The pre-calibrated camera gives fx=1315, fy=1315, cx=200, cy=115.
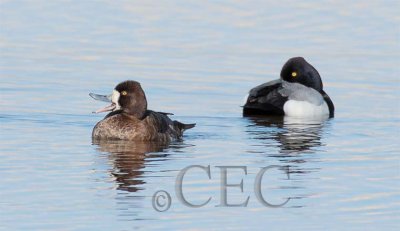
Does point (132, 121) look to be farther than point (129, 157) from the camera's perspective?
Yes

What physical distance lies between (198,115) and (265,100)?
4.63 ft

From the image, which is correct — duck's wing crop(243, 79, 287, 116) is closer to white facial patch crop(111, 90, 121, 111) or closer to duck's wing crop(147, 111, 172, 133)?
duck's wing crop(147, 111, 172, 133)

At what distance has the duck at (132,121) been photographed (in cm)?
1502

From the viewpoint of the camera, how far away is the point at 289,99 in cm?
1823

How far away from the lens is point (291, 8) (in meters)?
26.1

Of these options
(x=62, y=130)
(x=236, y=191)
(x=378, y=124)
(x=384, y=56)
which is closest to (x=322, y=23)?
(x=384, y=56)

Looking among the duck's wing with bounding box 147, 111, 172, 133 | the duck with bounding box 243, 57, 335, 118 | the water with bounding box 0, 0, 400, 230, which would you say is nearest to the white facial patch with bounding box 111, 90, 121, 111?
the duck's wing with bounding box 147, 111, 172, 133

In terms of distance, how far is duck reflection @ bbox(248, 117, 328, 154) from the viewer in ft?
48.8

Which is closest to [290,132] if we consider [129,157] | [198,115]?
[198,115]

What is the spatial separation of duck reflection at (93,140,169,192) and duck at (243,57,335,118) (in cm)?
315

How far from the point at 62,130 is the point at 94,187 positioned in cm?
377

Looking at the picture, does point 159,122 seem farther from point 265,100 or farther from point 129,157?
point 265,100

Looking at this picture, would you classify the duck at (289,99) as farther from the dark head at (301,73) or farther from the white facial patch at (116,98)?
the white facial patch at (116,98)

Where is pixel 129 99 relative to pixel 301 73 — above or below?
below
